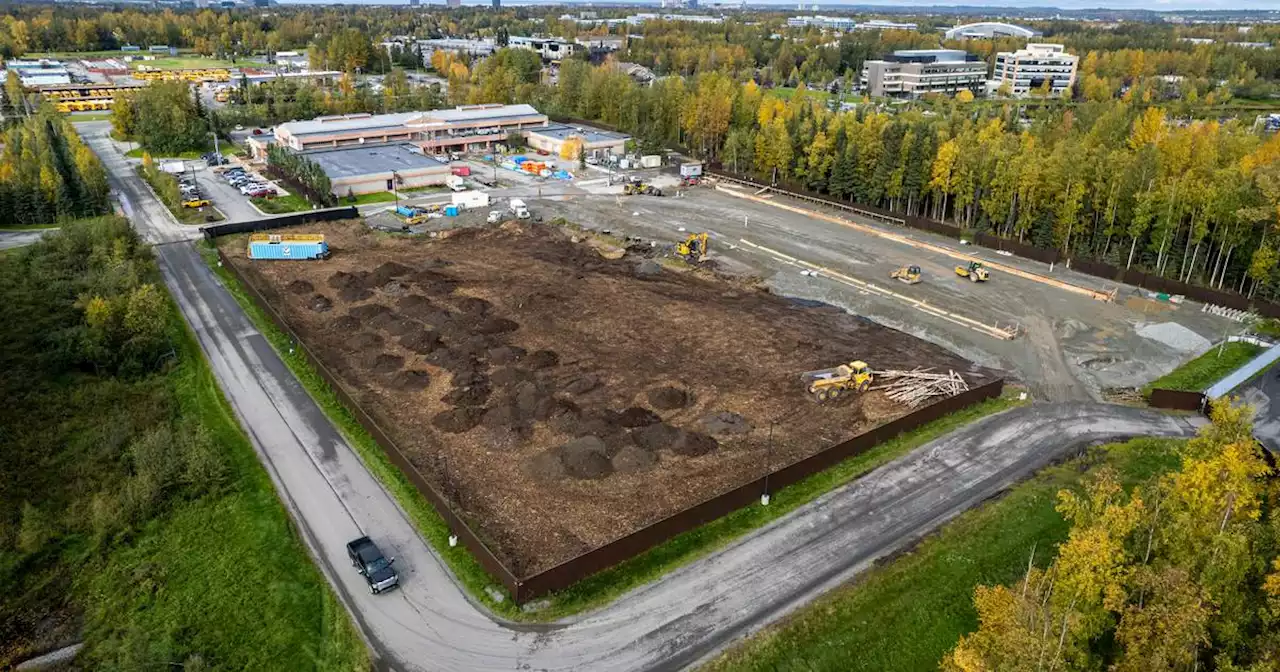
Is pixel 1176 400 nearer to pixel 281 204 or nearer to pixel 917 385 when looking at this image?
pixel 917 385

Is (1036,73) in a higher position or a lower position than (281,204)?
higher

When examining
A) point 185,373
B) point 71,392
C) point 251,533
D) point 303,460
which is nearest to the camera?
point 251,533

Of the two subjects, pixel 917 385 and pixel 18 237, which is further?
pixel 18 237

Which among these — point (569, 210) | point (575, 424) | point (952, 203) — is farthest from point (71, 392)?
point (952, 203)

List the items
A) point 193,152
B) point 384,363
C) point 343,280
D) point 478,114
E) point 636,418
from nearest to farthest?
point 636,418 → point 384,363 → point 343,280 → point 193,152 → point 478,114

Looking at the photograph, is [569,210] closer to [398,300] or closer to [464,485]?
[398,300]

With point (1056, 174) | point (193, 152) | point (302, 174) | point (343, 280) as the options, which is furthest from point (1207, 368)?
point (193, 152)

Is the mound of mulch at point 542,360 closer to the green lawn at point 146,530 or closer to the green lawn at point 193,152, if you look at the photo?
the green lawn at point 146,530

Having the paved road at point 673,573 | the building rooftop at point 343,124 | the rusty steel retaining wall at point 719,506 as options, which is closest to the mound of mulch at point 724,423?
the rusty steel retaining wall at point 719,506
